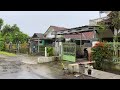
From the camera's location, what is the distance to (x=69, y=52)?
17.2 meters

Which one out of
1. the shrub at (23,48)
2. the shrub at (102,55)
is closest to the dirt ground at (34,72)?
the shrub at (102,55)

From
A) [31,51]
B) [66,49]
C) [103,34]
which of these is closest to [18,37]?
[31,51]

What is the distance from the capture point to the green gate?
54.5ft

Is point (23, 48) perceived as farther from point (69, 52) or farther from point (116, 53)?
point (116, 53)

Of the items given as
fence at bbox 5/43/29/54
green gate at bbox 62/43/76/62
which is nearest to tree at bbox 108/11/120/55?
green gate at bbox 62/43/76/62

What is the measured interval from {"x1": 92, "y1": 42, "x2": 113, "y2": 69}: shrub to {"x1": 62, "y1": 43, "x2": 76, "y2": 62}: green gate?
4.16 meters

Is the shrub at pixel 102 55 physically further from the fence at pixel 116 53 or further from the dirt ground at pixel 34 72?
the dirt ground at pixel 34 72

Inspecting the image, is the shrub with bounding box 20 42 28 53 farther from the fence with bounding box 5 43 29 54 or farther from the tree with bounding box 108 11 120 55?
the tree with bounding box 108 11 120 55

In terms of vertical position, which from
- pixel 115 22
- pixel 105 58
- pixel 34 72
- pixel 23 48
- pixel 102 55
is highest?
pixel 115 22

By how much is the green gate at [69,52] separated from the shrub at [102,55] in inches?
164

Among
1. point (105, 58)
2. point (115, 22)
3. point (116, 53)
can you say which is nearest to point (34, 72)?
point (105, 58)

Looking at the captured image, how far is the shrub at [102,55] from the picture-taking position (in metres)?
12.1

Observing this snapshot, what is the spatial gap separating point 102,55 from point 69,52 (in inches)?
213
